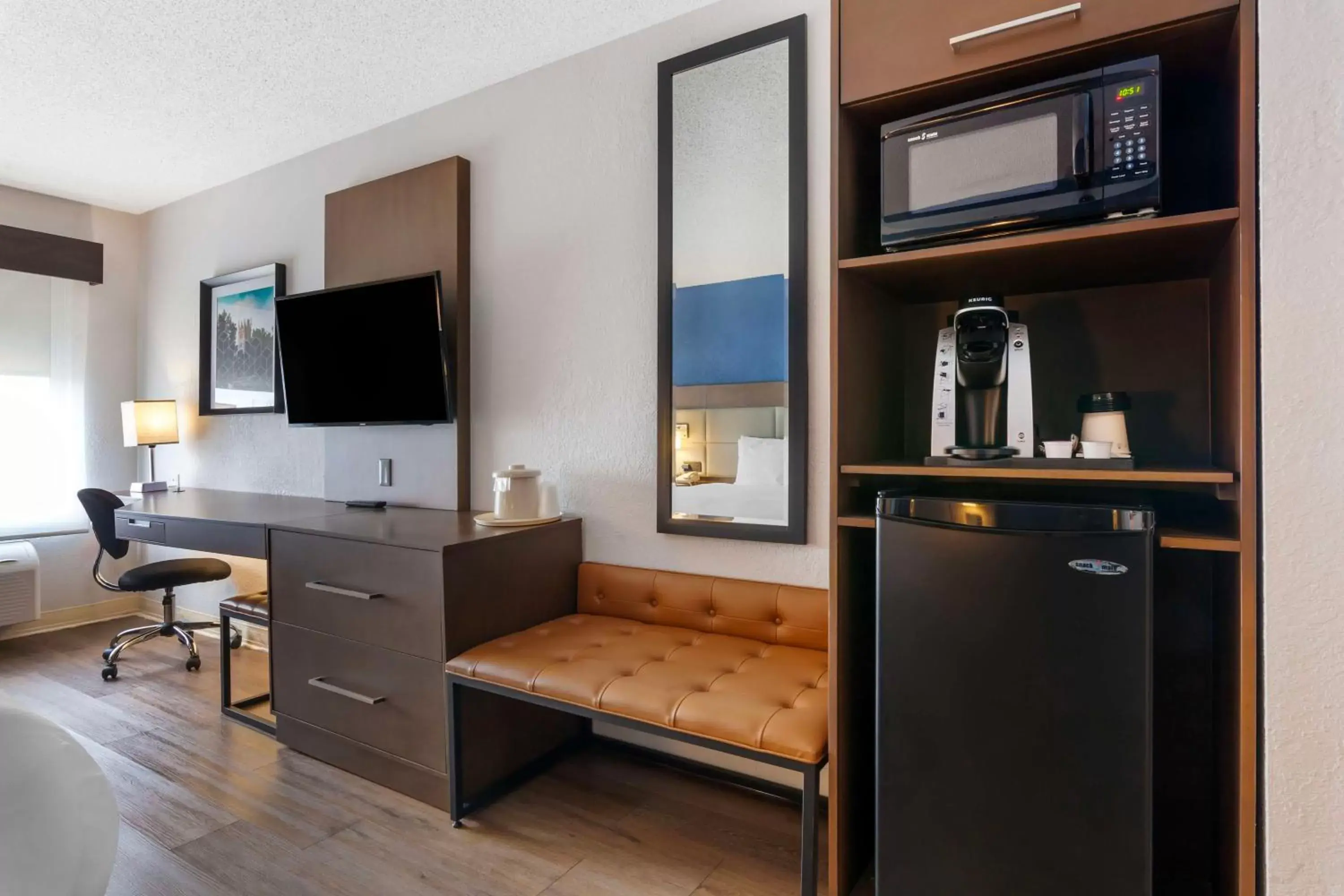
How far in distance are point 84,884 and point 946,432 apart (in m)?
1.84

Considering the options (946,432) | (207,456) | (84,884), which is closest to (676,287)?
(946,432)

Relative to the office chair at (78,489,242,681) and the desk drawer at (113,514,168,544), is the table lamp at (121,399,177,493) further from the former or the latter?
the desk drawer at (113,514,168,544)

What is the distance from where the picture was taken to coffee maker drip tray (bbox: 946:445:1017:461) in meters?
1.41

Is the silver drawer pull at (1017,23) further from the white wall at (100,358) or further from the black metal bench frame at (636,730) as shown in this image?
the white wall at (100,358)

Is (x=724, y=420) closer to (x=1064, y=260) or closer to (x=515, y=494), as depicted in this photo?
(x=515, y=494)

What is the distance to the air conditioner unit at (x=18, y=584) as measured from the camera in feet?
11.8

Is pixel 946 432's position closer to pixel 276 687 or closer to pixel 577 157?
pixel 577 157

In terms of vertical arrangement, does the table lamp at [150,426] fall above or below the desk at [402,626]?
above

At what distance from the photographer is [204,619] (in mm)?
4078

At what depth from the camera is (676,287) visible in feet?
7.51

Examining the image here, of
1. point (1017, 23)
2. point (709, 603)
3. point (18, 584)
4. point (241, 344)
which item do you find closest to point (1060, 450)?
point (1017, 23)

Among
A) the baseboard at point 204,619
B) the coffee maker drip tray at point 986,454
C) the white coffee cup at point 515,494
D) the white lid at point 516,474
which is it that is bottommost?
the baseboard at point 204,619

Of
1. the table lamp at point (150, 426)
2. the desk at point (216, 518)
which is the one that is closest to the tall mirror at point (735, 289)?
the desk at point (216, 518)

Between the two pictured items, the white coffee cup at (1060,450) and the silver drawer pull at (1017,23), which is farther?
the white coffee cup at (1060,450)
